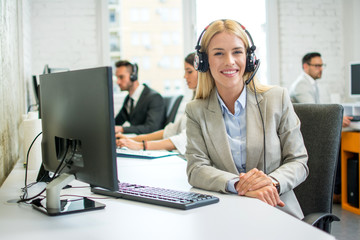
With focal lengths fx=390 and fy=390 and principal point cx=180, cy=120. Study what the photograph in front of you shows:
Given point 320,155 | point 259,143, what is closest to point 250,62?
point 259,143

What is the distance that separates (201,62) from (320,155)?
56 cm

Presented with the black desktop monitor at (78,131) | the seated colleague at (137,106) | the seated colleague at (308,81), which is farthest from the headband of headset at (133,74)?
the black desktop monitor at (78,131)

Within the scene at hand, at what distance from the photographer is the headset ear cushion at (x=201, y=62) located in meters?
1.51

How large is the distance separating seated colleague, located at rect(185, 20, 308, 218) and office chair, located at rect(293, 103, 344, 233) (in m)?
0.06

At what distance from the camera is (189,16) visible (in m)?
4.63

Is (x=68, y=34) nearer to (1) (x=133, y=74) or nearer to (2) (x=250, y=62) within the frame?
(1) (x=133, y=74)

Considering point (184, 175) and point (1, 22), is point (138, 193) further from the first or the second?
point (1, 22)

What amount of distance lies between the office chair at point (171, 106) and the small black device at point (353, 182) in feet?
4.83

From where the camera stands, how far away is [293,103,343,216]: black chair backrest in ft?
4.46

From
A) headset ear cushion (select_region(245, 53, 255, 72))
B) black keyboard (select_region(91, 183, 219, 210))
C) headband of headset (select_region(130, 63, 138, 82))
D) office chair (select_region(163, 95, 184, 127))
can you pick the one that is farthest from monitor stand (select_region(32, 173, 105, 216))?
headband of headset (select_region(130, 63, 138, 82))

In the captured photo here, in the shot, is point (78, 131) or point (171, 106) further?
point (171, 106)

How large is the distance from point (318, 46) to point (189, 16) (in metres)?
1.65

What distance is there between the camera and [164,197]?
112 centimetres

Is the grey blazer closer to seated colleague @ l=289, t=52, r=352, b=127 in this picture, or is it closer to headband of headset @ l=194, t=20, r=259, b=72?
headband of headset @ l=194, t=20, r=259, b=72
